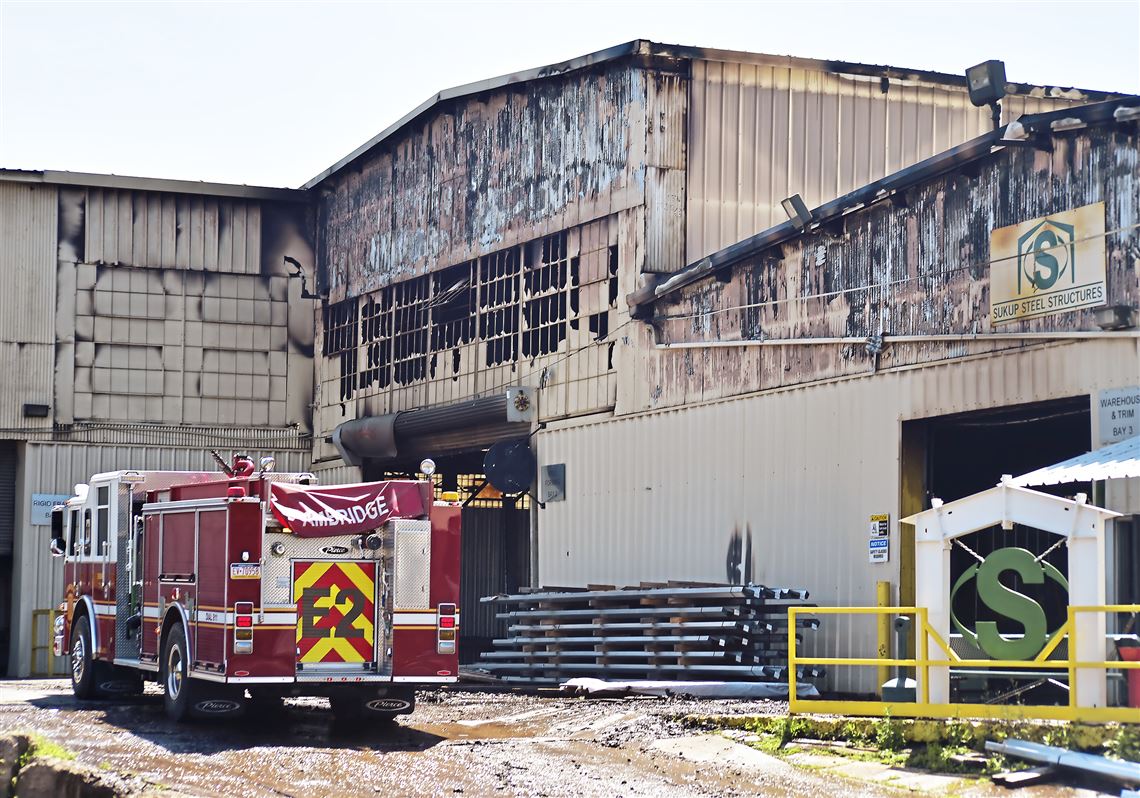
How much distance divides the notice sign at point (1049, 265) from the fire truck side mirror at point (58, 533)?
13.1 meters

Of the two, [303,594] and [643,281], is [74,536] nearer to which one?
[303,594]

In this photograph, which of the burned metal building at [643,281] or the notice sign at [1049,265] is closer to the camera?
the notice sign at [1049,265]

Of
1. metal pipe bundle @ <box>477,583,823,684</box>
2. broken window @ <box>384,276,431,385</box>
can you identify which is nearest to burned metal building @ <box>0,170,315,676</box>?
broken window @ <box>384,276,431,385</box>

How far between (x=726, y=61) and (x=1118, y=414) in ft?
34.6

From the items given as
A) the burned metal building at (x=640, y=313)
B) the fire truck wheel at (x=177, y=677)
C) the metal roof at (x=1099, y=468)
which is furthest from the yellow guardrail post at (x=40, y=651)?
the metal roof at (x=1099, y=468)

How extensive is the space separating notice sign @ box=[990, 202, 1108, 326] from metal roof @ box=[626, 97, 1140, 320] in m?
0.96

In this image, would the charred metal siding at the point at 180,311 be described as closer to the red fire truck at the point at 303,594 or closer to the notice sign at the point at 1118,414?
the red fire truck at the point at 303,594

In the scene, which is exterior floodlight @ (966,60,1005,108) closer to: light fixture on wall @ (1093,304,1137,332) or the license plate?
light fixture on wall @ (1093,304,1137,332)

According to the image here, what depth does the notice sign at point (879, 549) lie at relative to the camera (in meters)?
20.5

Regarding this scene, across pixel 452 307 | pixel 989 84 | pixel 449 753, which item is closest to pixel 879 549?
pixel 989 84

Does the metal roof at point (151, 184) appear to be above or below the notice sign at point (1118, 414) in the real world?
above

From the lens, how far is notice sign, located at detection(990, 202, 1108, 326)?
17703 millimetres

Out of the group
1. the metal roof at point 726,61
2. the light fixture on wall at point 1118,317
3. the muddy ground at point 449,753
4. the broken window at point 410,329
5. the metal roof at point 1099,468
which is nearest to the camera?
the muddy ground at point 449,753

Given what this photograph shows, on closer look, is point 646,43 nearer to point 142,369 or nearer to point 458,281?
point 458,281
